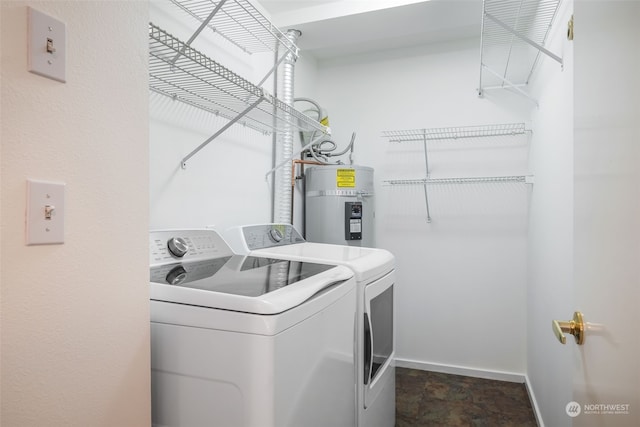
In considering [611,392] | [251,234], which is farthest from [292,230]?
[611,392]

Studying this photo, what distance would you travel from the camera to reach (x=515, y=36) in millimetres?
1980

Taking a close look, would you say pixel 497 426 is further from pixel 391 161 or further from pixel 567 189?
pixel 391 161

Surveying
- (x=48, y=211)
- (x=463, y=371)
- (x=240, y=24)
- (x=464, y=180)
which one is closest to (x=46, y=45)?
(x=48, y=211)

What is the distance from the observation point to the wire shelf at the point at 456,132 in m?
2.86

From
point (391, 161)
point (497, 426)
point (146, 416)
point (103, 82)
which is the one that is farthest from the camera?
point (391, 161)

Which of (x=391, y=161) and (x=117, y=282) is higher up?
(x=391, y=161)

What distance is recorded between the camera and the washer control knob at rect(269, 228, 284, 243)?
213cm

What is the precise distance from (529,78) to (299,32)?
175 centimetres

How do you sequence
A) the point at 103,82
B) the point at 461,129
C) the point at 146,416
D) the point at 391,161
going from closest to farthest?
1. the point at 103,82
2. the point at 146,416
3. the point at 461,129
4. the point at 391,161

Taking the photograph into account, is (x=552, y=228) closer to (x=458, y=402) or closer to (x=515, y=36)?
(x=515, y=36)

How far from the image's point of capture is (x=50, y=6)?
0.69m

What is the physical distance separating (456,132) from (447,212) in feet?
2.16

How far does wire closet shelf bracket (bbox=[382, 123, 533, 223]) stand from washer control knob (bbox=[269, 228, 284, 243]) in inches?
52.5

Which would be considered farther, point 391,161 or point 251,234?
point 391,161
